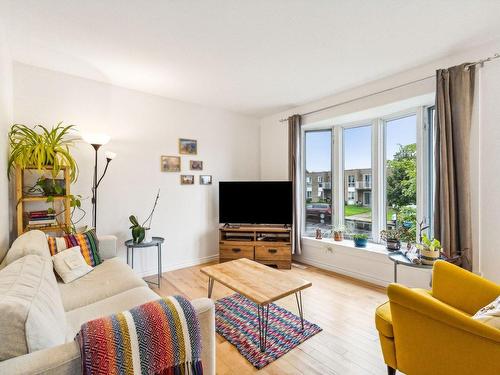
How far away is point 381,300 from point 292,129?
8.38 feet

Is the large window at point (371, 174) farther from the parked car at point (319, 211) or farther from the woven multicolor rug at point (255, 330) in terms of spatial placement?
the woven multicolor rug at point (255, 330)

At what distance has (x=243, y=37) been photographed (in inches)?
83.3

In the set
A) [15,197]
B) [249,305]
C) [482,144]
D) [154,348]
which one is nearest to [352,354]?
[249,305]

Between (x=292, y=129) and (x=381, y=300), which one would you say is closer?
Answer: (x=381, y=300)

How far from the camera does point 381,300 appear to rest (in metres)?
2.65

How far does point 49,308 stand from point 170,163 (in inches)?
105

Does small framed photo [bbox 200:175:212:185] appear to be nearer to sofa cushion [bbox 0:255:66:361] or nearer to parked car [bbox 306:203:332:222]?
parked car [bbox 306:203:332:222]

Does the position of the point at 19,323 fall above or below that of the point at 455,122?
below

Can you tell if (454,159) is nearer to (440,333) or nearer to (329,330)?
(440,333)

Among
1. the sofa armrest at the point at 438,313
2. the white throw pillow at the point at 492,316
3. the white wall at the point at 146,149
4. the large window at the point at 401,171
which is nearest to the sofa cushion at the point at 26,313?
the sofa armrest at the point at 438,313

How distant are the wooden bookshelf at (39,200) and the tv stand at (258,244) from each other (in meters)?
1.97

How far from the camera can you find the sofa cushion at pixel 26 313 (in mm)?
832

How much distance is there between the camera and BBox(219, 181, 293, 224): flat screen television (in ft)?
12.5

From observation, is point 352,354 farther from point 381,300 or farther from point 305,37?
point 305,37
